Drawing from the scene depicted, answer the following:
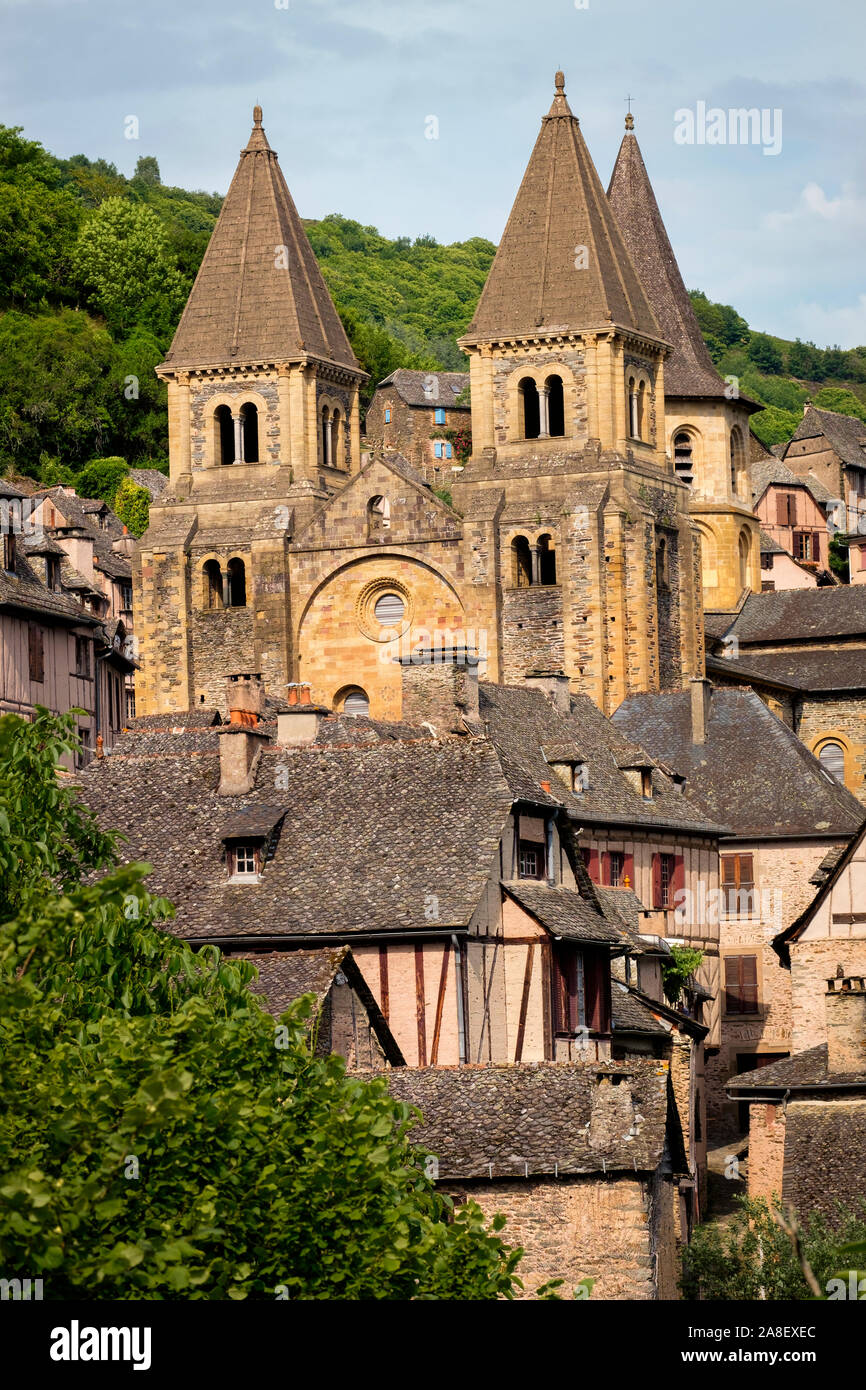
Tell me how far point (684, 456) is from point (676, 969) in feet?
119

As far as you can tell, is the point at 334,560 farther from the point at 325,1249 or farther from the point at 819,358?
the point at 819,358

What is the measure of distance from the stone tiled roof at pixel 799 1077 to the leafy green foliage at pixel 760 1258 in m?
3.65

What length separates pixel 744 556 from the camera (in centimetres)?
7931


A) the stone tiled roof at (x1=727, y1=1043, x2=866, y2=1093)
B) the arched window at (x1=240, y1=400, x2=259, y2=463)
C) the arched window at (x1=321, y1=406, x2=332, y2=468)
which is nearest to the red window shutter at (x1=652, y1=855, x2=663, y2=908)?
the stone tiled roof at (x1=727, y1=1043, x2=866, y2=1093)

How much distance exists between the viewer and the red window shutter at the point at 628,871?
4809 centimetres

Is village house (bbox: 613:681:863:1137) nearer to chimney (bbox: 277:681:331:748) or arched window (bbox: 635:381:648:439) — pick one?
arched window (bbox: 635:381:648:439)

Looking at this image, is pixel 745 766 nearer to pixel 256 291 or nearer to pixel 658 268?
pixel 256 291

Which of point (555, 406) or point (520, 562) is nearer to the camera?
point (520, 562)

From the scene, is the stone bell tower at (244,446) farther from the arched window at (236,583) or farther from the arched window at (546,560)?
the arched window at (546,560)

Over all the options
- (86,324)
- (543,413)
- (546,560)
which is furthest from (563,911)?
(86,324)

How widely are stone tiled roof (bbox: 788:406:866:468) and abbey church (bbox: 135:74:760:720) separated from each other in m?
49.2

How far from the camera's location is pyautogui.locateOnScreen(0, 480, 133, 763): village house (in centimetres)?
4972
